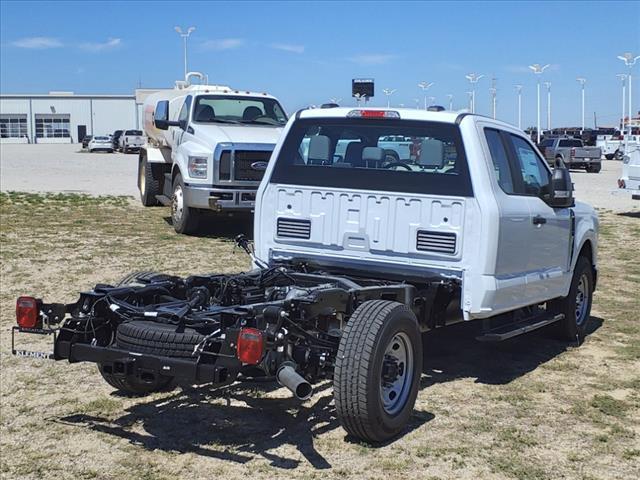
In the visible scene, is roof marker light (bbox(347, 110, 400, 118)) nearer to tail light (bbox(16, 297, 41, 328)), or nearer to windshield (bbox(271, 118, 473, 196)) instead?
windshield (bbox(271, 118, 473, 196))

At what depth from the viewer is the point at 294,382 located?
15.1 ft

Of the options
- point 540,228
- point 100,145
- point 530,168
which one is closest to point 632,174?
point 530,168

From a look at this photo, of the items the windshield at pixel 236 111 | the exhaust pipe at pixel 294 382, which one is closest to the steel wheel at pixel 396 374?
the exhaust pipe at pixel 294 382

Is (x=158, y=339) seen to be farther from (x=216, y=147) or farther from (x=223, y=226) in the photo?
(x=223, y=226)

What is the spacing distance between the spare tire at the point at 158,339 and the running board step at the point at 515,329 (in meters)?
2.41

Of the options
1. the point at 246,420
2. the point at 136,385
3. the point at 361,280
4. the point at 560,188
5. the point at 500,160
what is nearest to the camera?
the point at 246,420

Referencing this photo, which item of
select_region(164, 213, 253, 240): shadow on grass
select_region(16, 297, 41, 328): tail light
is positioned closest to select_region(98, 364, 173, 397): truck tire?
select_region(16, 297, 41, 328): tail light

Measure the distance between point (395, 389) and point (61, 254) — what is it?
7944 millimetres

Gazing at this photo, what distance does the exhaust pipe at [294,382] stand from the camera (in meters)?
4.57

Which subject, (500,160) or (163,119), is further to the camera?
(163,119)

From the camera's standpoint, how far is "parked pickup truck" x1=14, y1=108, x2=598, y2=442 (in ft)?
16.1

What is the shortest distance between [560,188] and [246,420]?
3267 mm

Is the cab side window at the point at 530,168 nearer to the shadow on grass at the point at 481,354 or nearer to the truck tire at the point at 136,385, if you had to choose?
the shadow on grass at the point at 481,354

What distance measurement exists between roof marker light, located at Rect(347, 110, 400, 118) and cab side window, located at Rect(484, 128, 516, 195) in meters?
0.72
